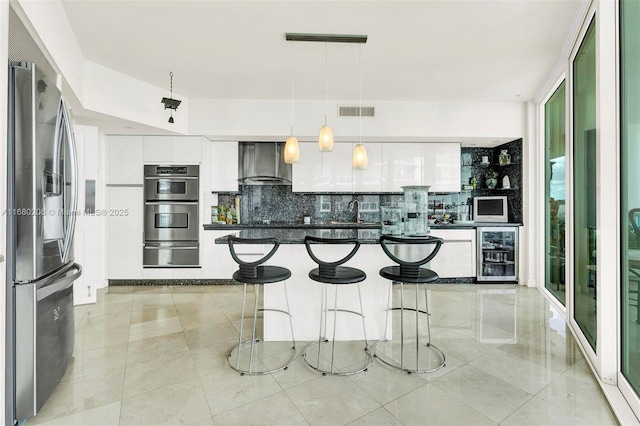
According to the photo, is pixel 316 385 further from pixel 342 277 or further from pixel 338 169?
pixel 338 169

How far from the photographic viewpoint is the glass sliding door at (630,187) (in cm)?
182

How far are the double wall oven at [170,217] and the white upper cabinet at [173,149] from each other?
0.10 meters

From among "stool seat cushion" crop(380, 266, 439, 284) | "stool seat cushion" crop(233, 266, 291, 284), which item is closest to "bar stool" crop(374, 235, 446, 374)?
"stool seat cushion" crop(380, 266, 439, 284)

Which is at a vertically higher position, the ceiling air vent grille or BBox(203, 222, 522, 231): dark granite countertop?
the ceiling air vent grille

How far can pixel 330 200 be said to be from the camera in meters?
5.28

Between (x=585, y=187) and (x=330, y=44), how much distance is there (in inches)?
98.0

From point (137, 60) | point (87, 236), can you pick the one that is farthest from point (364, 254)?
point (87, 236)

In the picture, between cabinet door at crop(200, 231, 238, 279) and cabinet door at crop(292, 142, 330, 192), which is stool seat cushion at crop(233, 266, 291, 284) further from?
cabinet door at crop(292, 142, 330, 192)

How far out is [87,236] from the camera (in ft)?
12.7

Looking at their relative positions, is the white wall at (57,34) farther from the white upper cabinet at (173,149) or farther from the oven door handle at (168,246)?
the oven door handle at (168,246)

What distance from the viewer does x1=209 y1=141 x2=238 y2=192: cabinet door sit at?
15.6ft

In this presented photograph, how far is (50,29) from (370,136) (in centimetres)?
346

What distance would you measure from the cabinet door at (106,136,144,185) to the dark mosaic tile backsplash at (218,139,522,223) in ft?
4.40

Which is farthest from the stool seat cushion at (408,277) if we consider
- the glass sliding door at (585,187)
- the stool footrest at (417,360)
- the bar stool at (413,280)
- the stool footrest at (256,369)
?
the glass sliding door at (585,187)
